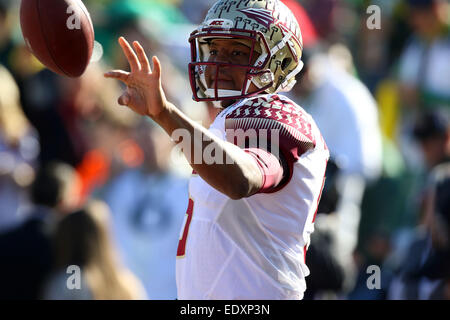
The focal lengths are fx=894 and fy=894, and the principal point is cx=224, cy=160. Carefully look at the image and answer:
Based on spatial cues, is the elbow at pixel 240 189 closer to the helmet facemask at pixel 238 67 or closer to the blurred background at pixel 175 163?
the helmet facemask at pixel 238 67

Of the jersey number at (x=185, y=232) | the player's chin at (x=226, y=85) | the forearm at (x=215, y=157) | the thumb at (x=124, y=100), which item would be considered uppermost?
the player's chin at (x=226, y=85)

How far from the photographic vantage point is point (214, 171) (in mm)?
3172

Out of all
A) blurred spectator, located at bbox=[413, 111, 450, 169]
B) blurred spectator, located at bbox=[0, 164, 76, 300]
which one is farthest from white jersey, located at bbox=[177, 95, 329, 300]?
blurred spectator, located at bbox=[413, 111, 450, 169]

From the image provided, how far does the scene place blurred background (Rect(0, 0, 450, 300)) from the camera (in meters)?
5.93

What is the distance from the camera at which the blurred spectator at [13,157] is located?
7.36m

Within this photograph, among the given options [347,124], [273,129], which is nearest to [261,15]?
[273,129]

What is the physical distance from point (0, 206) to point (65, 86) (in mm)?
1523

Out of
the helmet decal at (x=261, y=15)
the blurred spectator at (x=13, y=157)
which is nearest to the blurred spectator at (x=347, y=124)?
the blurred spectator at (x=13, y=157)

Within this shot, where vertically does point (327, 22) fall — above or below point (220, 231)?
above

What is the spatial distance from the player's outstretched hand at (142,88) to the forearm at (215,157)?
0.04 m

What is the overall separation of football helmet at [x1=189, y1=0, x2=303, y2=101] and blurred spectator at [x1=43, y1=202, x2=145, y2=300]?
2.17 metres
